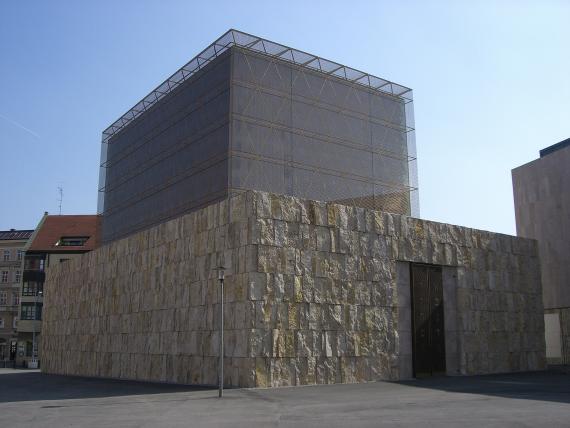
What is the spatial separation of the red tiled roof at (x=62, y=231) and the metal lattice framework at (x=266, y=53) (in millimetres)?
32474

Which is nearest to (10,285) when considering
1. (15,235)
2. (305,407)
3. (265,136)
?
(15,235)

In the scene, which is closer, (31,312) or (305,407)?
(305,407)

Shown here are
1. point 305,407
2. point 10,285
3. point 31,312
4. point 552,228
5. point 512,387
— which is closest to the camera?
point 305,407

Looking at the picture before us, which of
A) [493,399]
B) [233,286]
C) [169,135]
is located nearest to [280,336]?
[233,286]

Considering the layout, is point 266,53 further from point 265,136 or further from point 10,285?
point 10,285

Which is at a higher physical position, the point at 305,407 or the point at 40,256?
the point at 40,256

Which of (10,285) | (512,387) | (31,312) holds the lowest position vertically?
(512,387)

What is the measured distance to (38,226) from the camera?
2844 inches

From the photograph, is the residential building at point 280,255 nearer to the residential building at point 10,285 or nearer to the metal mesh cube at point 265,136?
the metal mesh cube at point 265,136

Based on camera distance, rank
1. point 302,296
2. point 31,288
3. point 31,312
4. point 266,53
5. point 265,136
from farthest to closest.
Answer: point 31,288 → point 31,312 → point 266,53 → point 265,136 → point 302,296

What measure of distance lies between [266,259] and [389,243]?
622cm

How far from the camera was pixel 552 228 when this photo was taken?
37.8 m

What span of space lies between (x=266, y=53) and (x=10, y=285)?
56752mm

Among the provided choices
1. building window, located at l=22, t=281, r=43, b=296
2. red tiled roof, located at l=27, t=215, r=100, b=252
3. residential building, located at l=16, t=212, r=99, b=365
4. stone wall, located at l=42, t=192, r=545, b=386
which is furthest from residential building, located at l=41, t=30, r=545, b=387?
building window, located at l=22, t=281, r=43, b=296
